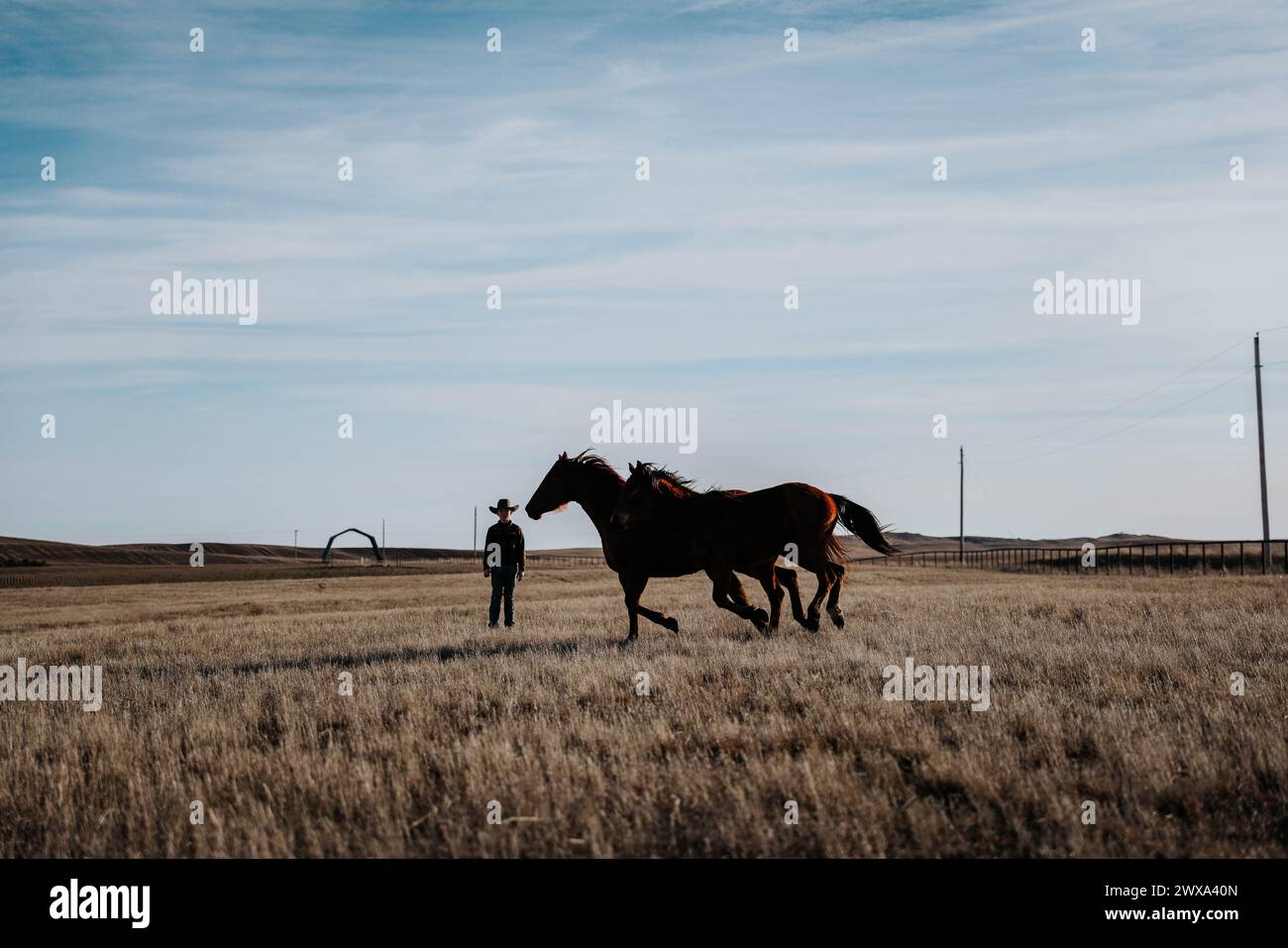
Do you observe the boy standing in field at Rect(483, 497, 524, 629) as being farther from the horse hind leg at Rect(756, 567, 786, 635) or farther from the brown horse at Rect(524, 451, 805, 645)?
the horse hind leg at Rect(756, 567, 786, 635)

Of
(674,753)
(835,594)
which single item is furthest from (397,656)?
(674,753)

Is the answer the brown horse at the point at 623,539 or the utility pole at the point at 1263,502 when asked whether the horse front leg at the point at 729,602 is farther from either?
the utility pole at the point at 1263,502

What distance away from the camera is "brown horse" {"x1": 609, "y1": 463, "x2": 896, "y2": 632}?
13445 mm

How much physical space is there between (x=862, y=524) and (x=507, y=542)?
556cm

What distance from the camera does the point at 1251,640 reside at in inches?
458

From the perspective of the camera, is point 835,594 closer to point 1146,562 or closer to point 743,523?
point 743,523

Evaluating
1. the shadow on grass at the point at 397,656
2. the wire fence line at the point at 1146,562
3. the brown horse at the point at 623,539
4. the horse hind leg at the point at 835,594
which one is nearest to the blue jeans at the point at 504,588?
the brown horse at the point at 623,539

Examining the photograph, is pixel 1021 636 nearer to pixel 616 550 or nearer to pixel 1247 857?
pixel 616 550

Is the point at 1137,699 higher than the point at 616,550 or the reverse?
the reverse

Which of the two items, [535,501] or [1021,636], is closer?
[1021,636]

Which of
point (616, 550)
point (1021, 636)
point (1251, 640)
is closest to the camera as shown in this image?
point (1251, 640)
